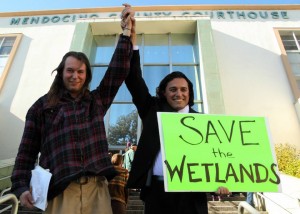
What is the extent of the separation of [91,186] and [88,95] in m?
0.63

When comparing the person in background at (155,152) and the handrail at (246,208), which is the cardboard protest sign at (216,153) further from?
the handrail at (246,208)

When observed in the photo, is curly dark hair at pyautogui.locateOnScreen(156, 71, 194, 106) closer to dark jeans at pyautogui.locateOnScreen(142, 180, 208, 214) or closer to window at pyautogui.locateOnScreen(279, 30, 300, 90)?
dark jeans at pyautogui.locateOnScreen(142, 180, 208, 214)

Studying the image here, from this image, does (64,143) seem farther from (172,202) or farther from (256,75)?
(256,75)

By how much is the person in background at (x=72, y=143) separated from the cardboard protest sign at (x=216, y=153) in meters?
0.42

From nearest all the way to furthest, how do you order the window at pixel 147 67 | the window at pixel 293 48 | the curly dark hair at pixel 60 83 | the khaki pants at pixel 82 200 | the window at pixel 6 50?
1. the khaki pants at pixel 82 200
2. the curly dark hair at pixel 60 83
3. the window at pixel 147 67
4. the window at pixel 293 48
5. the window at pixel 6 50

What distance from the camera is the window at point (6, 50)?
10797 millimetres

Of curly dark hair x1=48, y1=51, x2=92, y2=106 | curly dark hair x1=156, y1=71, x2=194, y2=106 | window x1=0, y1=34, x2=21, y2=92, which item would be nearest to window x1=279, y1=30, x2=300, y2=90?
curly dark hair x1=156, y1=71, x2=194, y2=106

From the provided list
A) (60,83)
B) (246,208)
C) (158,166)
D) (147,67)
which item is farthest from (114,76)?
(147,67)

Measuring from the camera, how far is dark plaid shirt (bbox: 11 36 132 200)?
1440 millimetres

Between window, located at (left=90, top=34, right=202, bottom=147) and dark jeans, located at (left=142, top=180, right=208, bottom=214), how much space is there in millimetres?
7331

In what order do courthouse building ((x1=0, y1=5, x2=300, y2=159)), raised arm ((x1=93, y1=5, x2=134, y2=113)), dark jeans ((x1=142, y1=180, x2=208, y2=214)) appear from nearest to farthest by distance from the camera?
dark jeans ((x1=142, y1=180, x2=208, y2=214)) < raised arm ((x1=93, y1=5, x2=134, y2=113)) < courthouse building ((x1=0, y1=5, x2=300, y2=159))

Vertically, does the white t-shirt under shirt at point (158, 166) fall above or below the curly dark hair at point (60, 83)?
below

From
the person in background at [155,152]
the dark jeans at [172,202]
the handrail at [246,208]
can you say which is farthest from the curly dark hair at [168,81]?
the handrail at [246,208]

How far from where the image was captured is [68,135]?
4.95 ft
